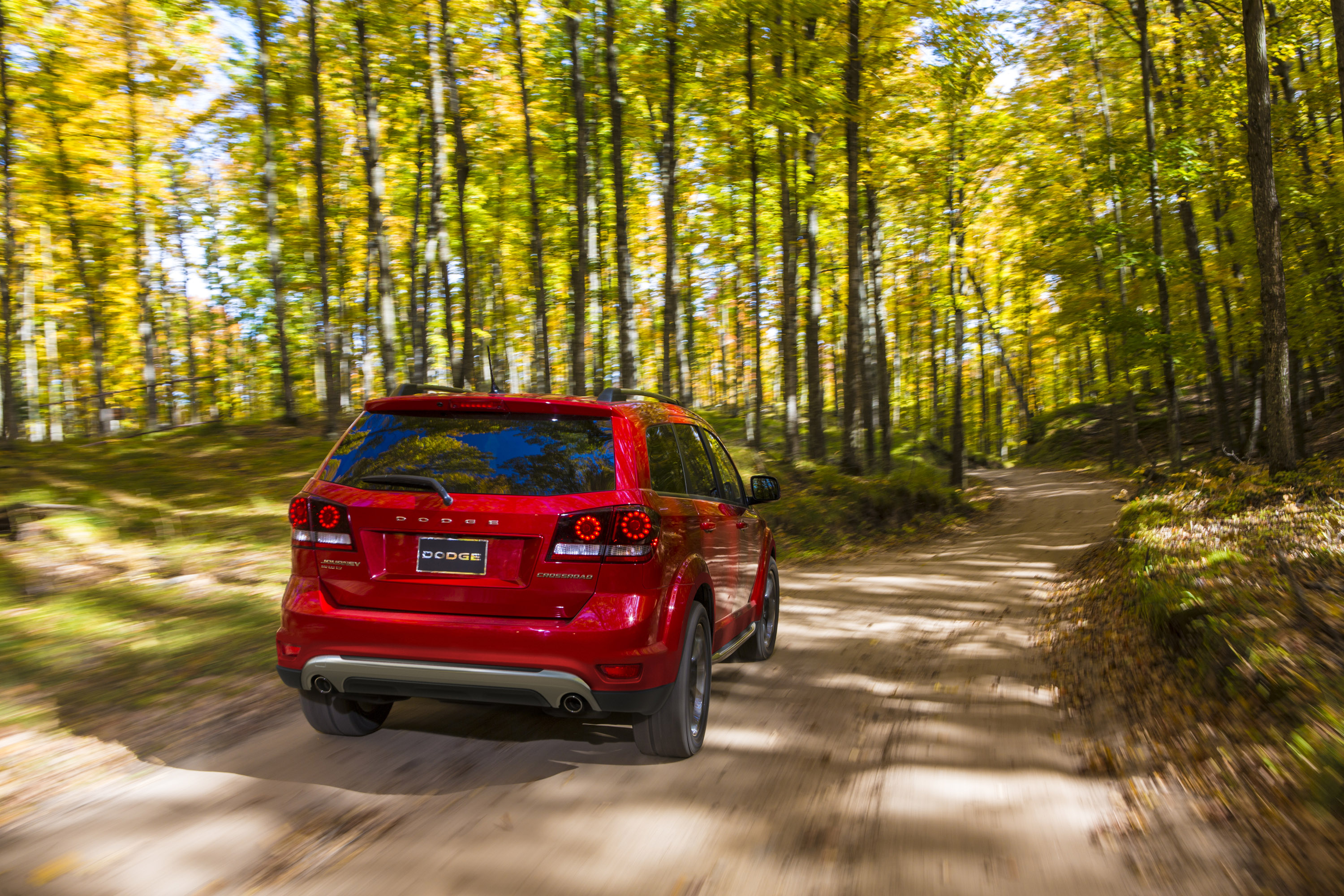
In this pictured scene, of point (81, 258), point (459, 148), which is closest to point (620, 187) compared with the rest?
point (459, 148)

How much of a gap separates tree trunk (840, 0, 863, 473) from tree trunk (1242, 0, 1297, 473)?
23.5 ft

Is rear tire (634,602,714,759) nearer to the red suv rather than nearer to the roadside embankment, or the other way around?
the red suv

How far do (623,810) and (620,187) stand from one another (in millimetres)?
15367

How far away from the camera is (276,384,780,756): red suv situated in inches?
150

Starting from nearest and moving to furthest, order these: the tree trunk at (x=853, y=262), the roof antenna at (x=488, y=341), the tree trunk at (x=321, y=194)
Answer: the tree trunk at (x=853, y=262) < the tree trunk at (x=321, y=194) < the roof antenna at (x=488, y=341)

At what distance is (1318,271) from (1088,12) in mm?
9482

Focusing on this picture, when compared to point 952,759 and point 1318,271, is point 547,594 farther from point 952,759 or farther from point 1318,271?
point 1318,271

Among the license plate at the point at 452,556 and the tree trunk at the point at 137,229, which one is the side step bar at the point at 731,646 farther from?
the tree trunk at the point at 137,229

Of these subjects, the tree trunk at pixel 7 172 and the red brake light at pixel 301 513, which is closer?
the red brake light at pixel 301 513

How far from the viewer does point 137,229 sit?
84.1 feet

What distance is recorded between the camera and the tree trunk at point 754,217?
57.6 ft

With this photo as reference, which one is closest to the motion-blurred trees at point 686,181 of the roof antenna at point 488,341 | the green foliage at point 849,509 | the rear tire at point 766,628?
the roof antenna at point 488,341

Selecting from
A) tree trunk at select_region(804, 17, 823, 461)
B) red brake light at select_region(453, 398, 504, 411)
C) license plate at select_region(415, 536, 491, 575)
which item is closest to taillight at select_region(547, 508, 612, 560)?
license plate at select_region(415, 536, 491, 575)

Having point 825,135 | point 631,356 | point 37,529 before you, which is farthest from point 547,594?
point 825,135
